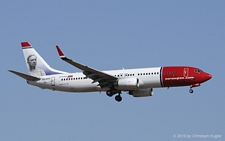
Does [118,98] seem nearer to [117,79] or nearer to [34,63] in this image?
[117,79]

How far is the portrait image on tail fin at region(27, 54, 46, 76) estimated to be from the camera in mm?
74950

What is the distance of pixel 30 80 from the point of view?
73250mm

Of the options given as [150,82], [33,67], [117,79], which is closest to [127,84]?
[117,79]

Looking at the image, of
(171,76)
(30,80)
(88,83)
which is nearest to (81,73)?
(88,83)

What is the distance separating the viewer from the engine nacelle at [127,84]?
67312mm

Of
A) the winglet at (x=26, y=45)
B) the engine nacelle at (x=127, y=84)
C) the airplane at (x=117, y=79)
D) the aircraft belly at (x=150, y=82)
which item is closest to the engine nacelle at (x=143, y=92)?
the airplane at (x=117, y=79)

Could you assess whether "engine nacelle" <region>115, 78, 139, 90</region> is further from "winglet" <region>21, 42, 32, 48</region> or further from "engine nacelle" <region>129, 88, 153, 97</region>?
"winglet" <region>21, 42, 32, 48</region>

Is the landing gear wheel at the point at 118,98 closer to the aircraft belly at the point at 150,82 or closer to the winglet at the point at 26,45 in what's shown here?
the aircraft belly at the point at 150,82

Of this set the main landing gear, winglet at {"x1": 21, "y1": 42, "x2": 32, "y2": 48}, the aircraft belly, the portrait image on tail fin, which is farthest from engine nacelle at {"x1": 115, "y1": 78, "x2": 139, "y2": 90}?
winglet at {"x1": 21, "y1": 42, "x2": 32, "y2": 48}

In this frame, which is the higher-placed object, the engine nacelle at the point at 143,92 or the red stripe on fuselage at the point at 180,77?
the red stripe on fuselage at the point at 180,77

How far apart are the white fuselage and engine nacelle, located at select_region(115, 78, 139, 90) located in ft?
2.32

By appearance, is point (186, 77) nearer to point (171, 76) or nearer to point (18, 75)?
point (171, 76)

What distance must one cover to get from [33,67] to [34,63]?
62 centimetres

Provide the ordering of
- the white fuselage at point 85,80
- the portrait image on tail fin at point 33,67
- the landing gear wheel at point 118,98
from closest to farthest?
the white fuselage at point 85,80 < the landing gear wheel at point 118,98 < the portrait image on tail fin at point 33,67
